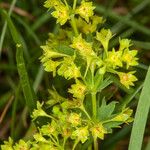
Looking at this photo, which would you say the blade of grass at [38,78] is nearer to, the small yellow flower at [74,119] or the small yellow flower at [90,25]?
the small yellow flower at [90,25]

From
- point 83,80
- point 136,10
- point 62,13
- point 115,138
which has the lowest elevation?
point 115,138

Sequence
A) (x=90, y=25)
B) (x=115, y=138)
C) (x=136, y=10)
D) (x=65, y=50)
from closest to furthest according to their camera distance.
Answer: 1. (x=65, y=50)
2. (x=90, y=25)
3. (x=115, y=138)
4. (x=136, y=10)

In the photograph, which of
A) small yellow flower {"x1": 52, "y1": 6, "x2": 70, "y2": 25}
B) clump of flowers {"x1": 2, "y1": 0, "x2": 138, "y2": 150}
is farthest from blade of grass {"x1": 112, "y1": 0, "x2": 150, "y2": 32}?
small yellow flower {"x1": 52, "y1": 6, "x2": 70, "y2": 25}

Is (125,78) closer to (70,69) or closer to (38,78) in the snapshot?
(70,69)

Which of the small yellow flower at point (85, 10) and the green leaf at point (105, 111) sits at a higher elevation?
the small yellow flower at point (85, 10)

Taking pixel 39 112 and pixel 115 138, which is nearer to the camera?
pixel 39 112

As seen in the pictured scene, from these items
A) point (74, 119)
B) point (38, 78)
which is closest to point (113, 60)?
point (74, 119)

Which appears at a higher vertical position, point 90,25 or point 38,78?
point 90,25

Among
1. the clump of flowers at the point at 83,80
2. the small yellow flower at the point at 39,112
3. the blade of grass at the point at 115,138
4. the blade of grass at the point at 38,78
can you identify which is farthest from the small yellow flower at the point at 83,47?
the blade of grass at the point at 38,78
